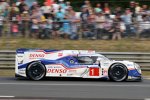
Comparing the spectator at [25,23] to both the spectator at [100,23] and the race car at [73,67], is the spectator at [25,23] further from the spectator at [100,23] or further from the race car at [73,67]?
the race car at [73,67]

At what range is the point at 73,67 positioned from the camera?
1334 centimetres

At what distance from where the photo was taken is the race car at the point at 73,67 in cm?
1333

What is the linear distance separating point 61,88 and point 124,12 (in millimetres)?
7239

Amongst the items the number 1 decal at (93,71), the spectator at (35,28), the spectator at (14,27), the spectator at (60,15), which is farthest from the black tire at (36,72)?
the spectator at (60,15)

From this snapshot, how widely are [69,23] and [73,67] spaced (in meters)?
3.85

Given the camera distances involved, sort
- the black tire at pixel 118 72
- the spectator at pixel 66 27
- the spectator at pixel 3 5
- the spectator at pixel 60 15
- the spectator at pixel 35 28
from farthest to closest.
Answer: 1. the spectator at pixel 3 5
2. the spectator at pixel 60 15
3. the spectator at pixel 35 28
4. the spectator at pixel 66 27
5. the black tire at pixel 118 72

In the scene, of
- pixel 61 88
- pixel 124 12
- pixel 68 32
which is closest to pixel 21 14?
pixel 68 32

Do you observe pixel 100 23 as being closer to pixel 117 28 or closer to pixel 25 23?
pixel 117 28

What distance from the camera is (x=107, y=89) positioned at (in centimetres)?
1127

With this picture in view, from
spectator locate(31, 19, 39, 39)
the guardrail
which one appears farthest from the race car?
spectator locate(31, 19, 39, 39)

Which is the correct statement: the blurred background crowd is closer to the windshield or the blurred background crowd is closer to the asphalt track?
the windshield

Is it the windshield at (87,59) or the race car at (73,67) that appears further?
the windshield at (87,59)

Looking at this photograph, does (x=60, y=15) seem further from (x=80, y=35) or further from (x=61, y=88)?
(x=61, y=88)

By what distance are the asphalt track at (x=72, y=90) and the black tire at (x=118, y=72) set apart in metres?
0.31
